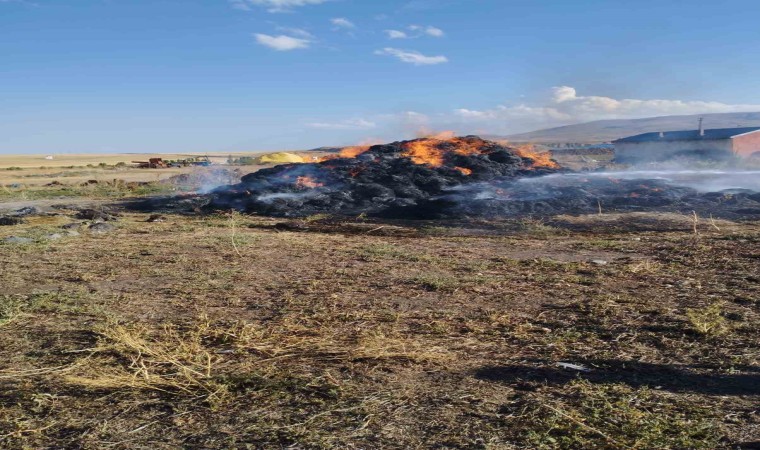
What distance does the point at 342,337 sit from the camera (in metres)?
5.62

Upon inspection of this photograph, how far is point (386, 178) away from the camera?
23.6m

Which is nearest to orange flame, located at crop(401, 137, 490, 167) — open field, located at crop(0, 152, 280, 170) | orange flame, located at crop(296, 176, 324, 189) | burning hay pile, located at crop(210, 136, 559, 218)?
burning hay pile, located at crop(210, 136, 559, 218)

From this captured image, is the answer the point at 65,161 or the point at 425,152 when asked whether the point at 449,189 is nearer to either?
the point at 425,152

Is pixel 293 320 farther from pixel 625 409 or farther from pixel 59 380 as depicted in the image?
pixel 625 409

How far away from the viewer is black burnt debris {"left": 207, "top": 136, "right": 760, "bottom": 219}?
18.1 meters

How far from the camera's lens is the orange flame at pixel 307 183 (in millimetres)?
23175

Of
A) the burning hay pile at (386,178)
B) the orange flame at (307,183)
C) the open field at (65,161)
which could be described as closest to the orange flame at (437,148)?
the burning hay pile at (386,178)

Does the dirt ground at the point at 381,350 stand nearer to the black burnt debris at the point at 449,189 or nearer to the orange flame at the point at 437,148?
the black burnt debris at the point at 449,189

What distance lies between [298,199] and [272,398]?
56.5 feet

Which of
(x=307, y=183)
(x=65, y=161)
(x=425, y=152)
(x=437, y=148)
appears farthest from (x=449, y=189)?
(x=65, y=161)

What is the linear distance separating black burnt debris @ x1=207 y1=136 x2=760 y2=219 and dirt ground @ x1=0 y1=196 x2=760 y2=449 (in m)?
7.91

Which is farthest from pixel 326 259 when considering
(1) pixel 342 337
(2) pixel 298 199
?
(2) pixel 298 199

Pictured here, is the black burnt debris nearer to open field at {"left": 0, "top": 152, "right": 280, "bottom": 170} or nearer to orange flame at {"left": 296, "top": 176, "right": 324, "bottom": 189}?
orange flame at {"left": 296, "top": 176, "right": 324, "bottom": 189}

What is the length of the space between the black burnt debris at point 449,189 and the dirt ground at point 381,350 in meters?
7.91
